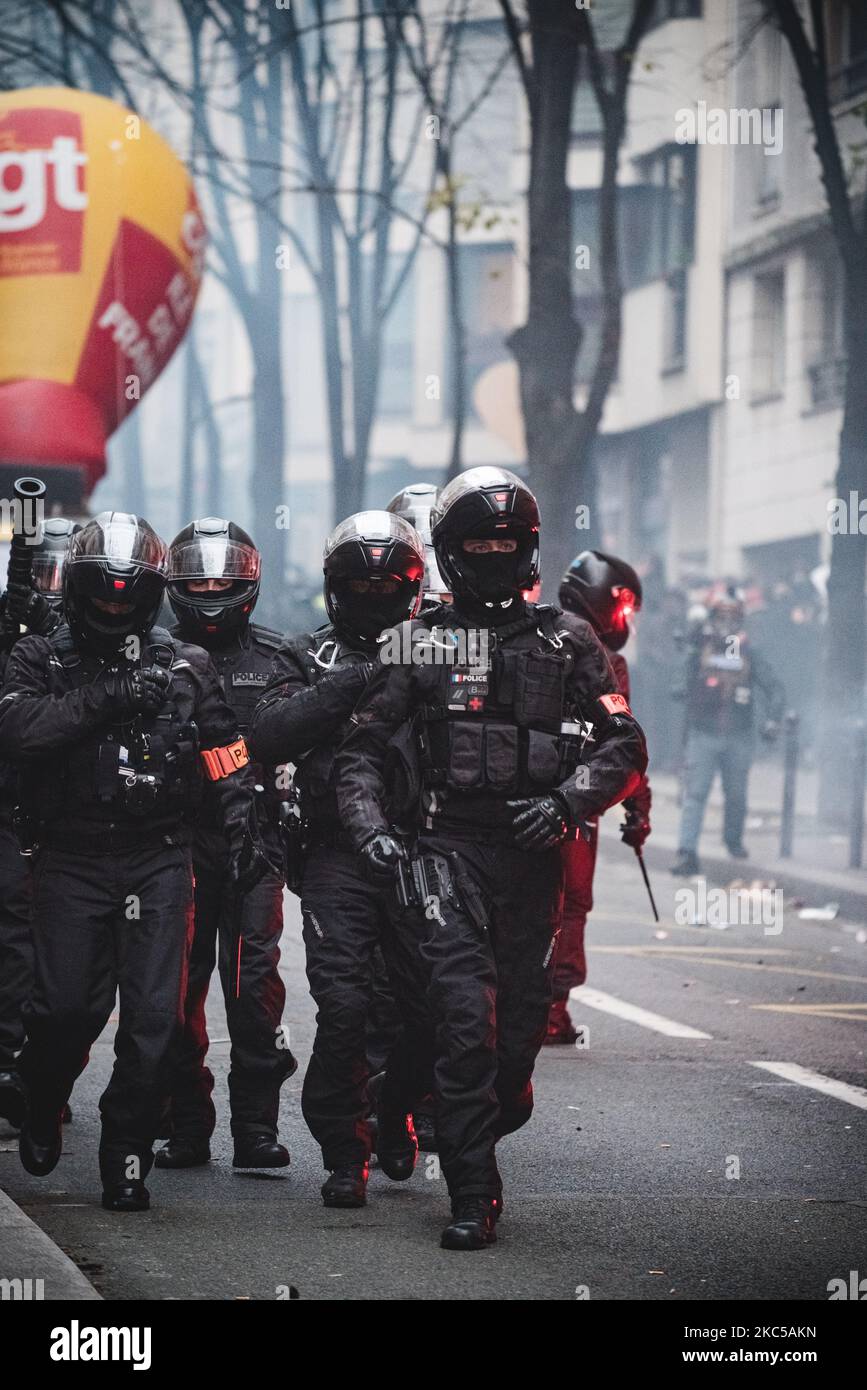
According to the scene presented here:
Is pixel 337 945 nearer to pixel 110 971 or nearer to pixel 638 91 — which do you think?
pixel 110 971

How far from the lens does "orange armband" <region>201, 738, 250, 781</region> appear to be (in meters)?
6.31

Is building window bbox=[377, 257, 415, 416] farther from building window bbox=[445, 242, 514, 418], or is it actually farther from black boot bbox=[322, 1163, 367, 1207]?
black boot bbox=[322, 1163, 367, 1207]

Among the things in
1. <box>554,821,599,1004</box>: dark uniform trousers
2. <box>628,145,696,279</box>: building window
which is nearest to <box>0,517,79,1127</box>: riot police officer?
<box>554,821,599,1004</box>: dark uniform trousers

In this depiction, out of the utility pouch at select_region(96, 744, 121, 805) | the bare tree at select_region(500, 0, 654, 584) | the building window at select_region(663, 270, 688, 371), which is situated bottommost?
the utility pouch at select_region(96, 744, 121, 805)

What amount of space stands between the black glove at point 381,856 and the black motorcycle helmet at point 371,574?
2.60 feet

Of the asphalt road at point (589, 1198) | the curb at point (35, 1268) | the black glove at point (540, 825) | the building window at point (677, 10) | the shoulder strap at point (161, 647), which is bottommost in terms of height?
the asphalt road at point (589, 1198)

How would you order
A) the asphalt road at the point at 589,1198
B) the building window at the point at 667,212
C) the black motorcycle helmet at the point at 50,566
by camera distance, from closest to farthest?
1. the asphalt road at the point at 589,1198
2. the black motorcycle helmet at the point at 50,566
3. the building window at the point at 667,212

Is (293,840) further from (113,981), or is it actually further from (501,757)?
(501,757)

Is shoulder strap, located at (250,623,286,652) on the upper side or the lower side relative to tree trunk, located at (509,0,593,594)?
lower

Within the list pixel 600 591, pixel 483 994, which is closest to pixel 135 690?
pixel 483 994

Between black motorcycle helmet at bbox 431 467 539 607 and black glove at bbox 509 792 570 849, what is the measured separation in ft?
1.84

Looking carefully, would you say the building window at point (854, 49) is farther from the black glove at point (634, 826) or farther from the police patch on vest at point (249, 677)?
the police patch on vest at point (249, 677)

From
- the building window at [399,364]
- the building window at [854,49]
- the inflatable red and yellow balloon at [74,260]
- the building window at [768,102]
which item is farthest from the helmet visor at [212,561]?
the building window at [399,364]

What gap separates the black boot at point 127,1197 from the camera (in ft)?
19.4
